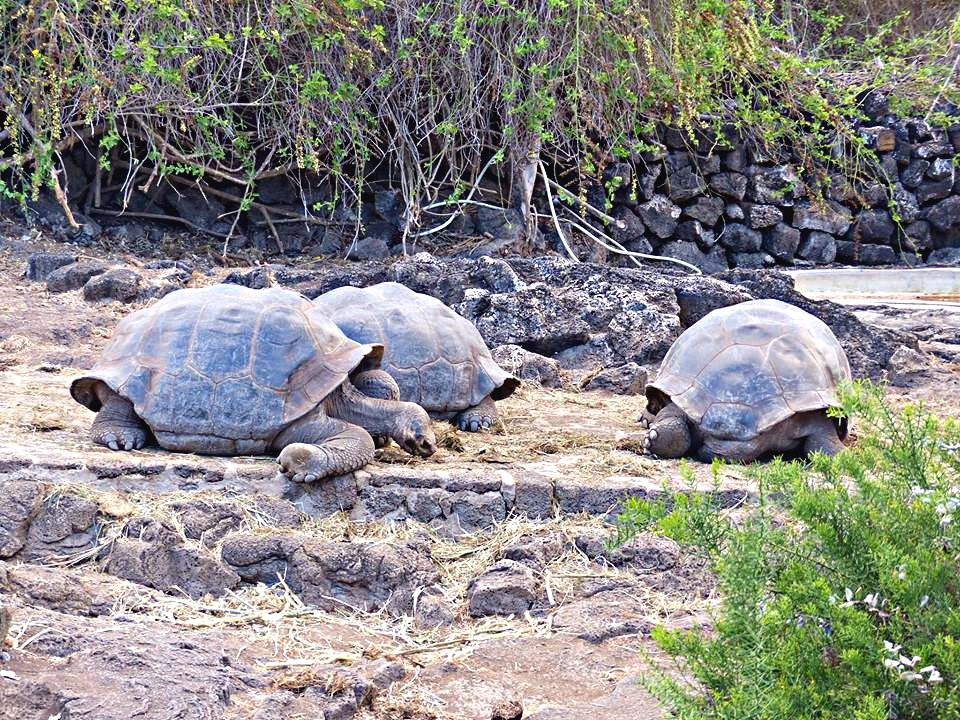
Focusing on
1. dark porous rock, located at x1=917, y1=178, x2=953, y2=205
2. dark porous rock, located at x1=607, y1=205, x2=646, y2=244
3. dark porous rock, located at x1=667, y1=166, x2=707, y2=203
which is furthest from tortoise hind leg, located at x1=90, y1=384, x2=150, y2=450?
dark porous rock, located at x1=917, y1=178, x2=953, y2=205

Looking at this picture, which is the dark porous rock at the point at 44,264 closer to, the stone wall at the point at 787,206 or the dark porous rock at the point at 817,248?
the stone wall at the point at 787,206

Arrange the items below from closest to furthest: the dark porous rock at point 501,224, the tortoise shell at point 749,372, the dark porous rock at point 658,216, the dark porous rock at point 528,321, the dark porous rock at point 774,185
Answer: the tortoise shell at point 749,372 < the dark porous rock at point 528,321 < the dark porous rock at point 501,224 < the dark porous rock at point 658,216 < the dark porous rock at point 774,185

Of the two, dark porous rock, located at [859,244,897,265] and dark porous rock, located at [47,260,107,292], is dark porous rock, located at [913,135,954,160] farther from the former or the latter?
dark porous rock, located at [47,260,107,292]

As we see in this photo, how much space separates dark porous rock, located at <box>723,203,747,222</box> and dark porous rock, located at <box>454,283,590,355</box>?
595 cm

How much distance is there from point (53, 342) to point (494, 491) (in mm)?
3595

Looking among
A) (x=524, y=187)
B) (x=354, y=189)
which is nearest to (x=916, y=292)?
(x=524, y=187)

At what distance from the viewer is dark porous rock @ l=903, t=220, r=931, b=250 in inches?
536

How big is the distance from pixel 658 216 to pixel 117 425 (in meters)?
8.25

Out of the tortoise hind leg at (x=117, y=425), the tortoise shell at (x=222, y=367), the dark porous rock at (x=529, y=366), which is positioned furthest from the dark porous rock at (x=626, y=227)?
the tortoise hind leg at (x=117, y=425)

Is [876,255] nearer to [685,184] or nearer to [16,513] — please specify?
[685,184]

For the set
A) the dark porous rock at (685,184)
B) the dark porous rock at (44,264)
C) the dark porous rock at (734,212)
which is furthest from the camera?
the dark porous rock at (734,212)

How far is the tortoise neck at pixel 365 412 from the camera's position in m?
4.59

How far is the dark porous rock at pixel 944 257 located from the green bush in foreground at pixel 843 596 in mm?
12103

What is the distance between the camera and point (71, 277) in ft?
25.4
